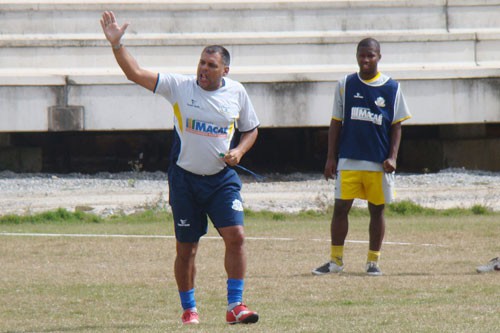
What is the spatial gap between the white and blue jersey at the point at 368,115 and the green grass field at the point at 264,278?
118cm

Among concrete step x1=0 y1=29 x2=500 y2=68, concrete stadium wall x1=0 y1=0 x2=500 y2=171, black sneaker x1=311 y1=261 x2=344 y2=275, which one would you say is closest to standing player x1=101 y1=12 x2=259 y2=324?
black sneaker x1=311 y1=261 x2=344 y2=275

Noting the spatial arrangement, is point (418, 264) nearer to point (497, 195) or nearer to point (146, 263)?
point (146, 263)

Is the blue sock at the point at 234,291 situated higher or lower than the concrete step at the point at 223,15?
lower

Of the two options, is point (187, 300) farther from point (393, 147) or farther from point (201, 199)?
point (393, 147)

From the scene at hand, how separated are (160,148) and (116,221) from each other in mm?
8914

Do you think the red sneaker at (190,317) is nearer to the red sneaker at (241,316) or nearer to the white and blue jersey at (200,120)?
the red sneaker at (241,316)

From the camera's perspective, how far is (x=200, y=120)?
8.30 meters

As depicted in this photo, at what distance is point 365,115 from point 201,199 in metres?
3.31

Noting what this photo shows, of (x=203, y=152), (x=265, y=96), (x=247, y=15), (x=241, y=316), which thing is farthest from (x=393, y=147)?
(x=247, y=15)

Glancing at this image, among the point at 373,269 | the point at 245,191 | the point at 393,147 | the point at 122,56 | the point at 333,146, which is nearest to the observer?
the point at 122,56

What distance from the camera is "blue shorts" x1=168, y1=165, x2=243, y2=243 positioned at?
8.40 metres

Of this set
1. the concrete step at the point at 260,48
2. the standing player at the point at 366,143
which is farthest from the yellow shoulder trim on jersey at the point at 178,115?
the concrete step at the point at 260,48

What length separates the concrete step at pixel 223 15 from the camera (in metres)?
23.9

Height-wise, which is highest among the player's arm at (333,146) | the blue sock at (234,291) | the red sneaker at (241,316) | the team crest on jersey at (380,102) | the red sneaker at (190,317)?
the team crest on jersey at (380,102)
